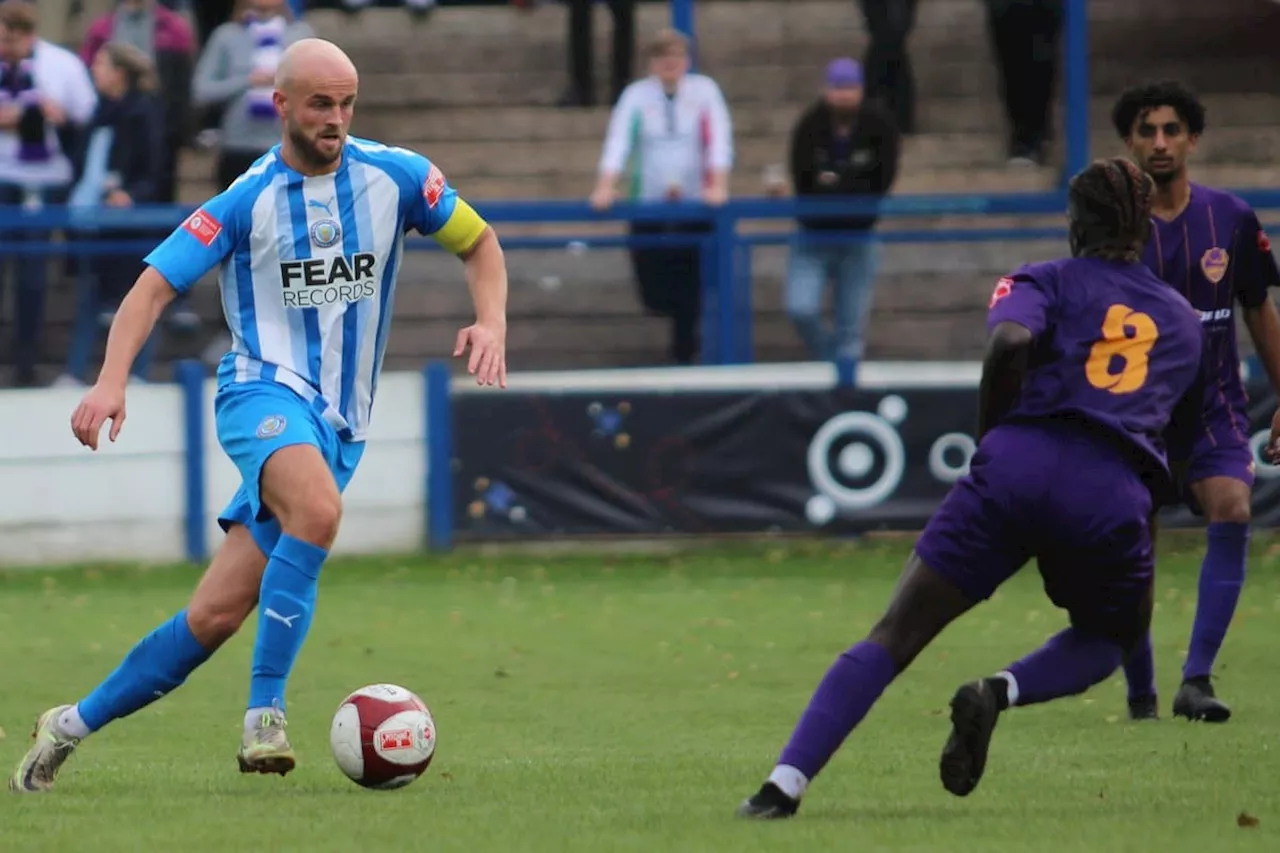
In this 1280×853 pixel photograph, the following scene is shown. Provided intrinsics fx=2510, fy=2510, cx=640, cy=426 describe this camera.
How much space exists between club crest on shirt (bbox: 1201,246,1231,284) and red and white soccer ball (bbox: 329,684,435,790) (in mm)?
3113

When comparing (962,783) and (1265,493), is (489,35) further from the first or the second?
(962,783)

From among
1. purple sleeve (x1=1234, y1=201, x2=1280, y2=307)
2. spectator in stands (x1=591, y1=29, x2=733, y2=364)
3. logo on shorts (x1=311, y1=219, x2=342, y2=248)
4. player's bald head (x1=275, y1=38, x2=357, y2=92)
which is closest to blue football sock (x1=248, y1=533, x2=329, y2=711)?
logo on shorts (x1=311, y1=219, x2=342, y2=248)

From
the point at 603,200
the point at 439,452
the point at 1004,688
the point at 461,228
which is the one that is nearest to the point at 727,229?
the point at 603,200

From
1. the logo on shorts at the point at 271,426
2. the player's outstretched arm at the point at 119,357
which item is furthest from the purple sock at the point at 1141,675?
the player's outstretched arm at the point at 119,357

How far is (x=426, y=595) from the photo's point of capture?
41.7 feet

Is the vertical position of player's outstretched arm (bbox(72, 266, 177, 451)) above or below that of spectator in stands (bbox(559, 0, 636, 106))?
below

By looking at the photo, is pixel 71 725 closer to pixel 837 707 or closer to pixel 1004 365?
pixel 837 707

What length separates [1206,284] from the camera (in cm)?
822

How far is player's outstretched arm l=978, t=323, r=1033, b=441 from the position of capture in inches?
230

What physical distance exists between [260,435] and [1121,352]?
2.31 metres

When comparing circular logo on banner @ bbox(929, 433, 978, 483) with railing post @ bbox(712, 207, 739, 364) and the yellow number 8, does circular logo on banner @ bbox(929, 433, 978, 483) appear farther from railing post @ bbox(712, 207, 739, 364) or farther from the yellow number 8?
the yellow number 8

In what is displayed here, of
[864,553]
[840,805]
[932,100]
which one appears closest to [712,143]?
[864,553]

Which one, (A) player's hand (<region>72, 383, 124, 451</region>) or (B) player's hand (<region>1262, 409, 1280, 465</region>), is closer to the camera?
(A) player's hand (<region>72, 383, 124, 451</region>)

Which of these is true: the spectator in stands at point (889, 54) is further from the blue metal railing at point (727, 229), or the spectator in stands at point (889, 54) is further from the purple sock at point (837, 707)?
the purple sock at point (837, 707)
